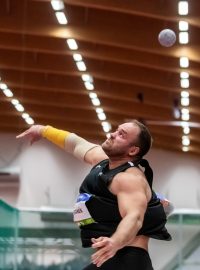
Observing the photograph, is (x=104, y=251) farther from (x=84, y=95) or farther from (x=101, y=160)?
(x=84, y=95)

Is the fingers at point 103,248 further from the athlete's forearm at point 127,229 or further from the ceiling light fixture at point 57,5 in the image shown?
the ceiling light fixture at point 57,5

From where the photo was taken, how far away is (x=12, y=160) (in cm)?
2838

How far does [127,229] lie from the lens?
3.27 metres

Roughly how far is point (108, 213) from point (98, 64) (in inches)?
683

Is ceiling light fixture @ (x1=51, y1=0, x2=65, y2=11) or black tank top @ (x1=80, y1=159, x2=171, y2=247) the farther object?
ceiling light fixture @ (x1=51, y1=0, x2=65, y2=11)

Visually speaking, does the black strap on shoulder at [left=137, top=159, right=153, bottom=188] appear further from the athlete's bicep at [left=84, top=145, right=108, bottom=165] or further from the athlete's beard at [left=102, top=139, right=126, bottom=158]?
the athlete's bicep at [left=84, top=145, right=108, bottom=165]

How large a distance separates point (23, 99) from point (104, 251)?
21.6 m

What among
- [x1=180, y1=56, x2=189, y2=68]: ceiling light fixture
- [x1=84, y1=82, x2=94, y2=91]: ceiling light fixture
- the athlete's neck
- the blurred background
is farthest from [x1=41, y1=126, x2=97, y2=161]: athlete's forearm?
[x1=84, y1=82, x2=94, y2=91]: ceiling light fixture

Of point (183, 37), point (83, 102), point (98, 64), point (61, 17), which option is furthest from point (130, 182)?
point (83, 102)

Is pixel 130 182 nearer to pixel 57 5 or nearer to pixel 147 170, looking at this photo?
pixel 147 170

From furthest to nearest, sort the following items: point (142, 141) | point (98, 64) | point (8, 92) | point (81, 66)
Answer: point (8, 92) < point (98, 64) < point (81, 66) < point (142, 141)

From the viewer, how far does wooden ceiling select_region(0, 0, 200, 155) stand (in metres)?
16.9

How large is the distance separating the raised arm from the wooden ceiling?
11.0m

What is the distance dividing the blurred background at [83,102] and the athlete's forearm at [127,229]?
5.14 m
